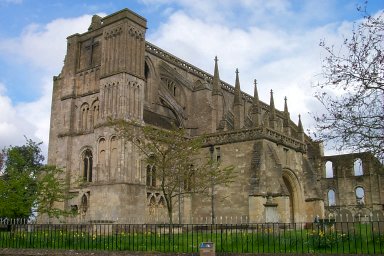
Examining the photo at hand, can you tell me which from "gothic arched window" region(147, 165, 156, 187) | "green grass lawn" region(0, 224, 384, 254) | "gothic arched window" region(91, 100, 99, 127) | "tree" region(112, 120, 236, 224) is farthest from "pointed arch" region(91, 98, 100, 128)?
"green grass lawn" region(0, 224, 384, 254)

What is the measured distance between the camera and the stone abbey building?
29109mm

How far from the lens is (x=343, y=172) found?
51.8 metres

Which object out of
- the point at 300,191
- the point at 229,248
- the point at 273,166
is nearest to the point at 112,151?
the point at 273,166

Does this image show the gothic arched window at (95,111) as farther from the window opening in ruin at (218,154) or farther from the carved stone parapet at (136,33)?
the window opening in ruin at (218,154)

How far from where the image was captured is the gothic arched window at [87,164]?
31.9 meters

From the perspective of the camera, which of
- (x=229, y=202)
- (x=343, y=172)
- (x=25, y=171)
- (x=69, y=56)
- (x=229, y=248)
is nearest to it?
(x=229, y=248)

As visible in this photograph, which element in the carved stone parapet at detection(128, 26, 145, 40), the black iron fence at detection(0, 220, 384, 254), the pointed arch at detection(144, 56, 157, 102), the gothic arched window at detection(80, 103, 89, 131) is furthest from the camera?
the pointed arch at detection(144, 56, 157, 102)

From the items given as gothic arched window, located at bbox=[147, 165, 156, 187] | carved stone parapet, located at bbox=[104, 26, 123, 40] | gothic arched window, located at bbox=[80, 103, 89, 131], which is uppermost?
carved stone parapet, located at bbox=[104, 26, 123, 40]

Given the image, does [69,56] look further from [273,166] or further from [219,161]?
[273,166]

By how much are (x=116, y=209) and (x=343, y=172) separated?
106 ft

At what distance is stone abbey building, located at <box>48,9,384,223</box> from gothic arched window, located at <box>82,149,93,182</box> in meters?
0.07

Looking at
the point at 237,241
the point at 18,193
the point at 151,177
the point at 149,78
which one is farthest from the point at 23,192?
the point at 149,78

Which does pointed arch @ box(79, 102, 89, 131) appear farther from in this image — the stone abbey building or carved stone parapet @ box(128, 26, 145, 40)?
carved stone parapet @ box(128, 26, 145, 40)

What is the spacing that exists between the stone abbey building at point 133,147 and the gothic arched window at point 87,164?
7 centimetres
